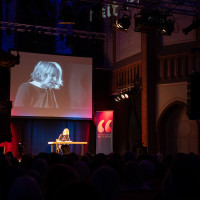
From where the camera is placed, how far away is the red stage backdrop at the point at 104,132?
1606cm

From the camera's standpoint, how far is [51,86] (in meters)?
15.4

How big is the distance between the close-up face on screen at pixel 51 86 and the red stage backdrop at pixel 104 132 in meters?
0.83

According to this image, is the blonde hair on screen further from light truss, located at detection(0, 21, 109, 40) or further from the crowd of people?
the crowd of people

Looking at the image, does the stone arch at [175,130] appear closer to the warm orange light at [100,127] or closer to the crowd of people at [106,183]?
the warm orange light at [100,127]

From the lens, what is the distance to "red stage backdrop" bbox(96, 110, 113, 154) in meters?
16.1

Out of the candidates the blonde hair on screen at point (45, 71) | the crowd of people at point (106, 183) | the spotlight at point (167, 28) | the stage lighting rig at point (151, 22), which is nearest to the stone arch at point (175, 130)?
the spotlight at point (167, 28)

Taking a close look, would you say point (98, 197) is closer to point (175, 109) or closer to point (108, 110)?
point (175, 109)

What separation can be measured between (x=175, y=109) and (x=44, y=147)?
20.3 ft

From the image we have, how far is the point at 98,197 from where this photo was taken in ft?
4.90

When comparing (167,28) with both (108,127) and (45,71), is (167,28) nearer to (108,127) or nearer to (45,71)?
(45,71)

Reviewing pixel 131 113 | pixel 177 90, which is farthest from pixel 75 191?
pixel 131 113

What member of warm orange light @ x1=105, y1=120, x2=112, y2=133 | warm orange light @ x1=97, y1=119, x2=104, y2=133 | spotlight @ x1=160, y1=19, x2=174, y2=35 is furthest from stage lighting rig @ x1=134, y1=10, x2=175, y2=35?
warm orange light @ x1=97, y1=119, x2=104, y2=133

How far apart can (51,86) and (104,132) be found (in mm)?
3235

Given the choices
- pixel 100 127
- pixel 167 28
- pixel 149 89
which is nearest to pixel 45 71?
pixel 100 127
